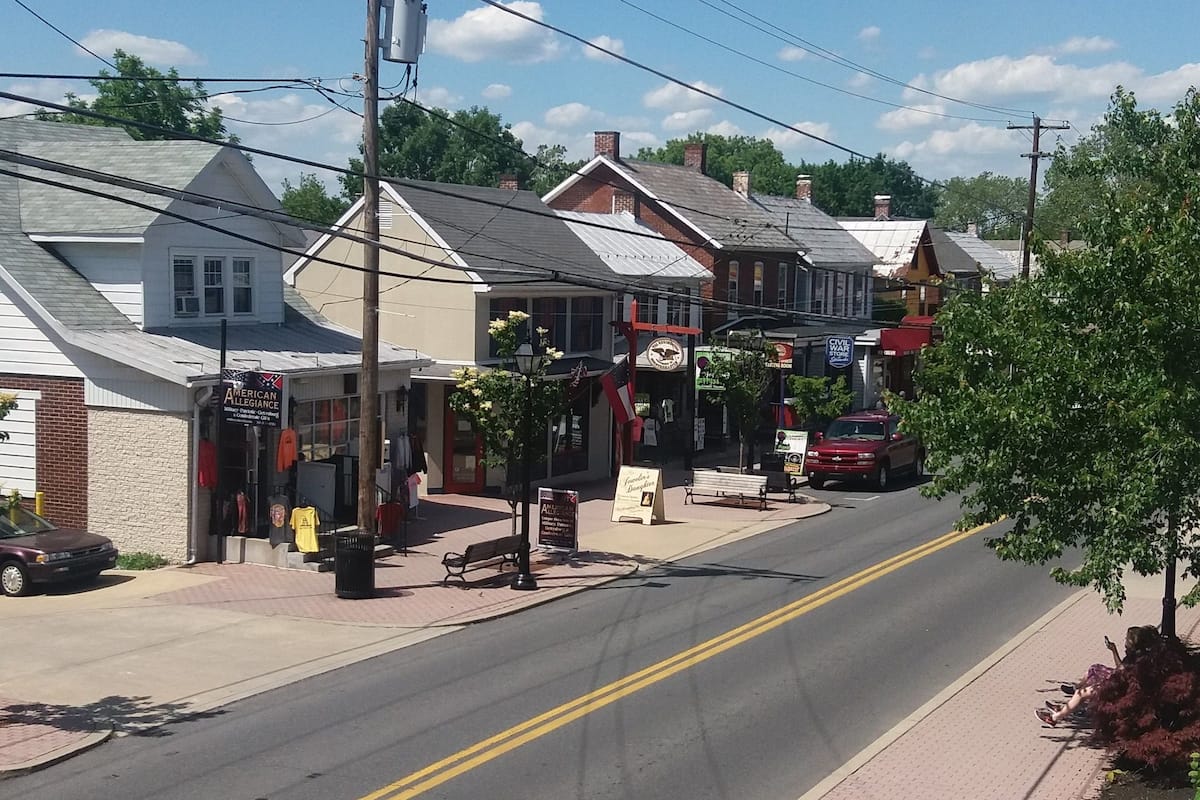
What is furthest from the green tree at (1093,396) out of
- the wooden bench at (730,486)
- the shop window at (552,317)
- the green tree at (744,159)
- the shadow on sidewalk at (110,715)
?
the green tree at (744,159)

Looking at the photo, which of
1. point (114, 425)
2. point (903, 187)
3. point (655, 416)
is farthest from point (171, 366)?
point (903, 187)

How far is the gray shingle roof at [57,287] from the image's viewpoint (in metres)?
23.4

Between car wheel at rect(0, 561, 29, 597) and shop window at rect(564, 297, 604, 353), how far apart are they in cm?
1681

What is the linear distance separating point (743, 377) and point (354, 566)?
16.0 metres

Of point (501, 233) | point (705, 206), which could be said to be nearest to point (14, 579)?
point (501, 233)

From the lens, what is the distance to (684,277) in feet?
135

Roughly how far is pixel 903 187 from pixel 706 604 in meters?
149

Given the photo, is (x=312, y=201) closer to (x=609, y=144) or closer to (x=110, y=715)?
(x=609, y=144)

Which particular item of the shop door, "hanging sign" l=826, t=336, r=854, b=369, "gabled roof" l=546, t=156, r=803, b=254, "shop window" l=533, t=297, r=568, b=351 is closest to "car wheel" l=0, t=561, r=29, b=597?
the shop door

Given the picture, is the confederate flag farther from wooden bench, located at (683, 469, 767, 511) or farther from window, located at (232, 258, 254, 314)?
window, located at (232, 258, 254, 314)

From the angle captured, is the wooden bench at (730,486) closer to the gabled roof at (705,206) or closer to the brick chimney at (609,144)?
the gabled roof at (705,206)

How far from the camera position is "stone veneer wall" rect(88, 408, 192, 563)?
22766 mm

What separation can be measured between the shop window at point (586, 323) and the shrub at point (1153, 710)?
2289 cm

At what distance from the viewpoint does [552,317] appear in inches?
1335
